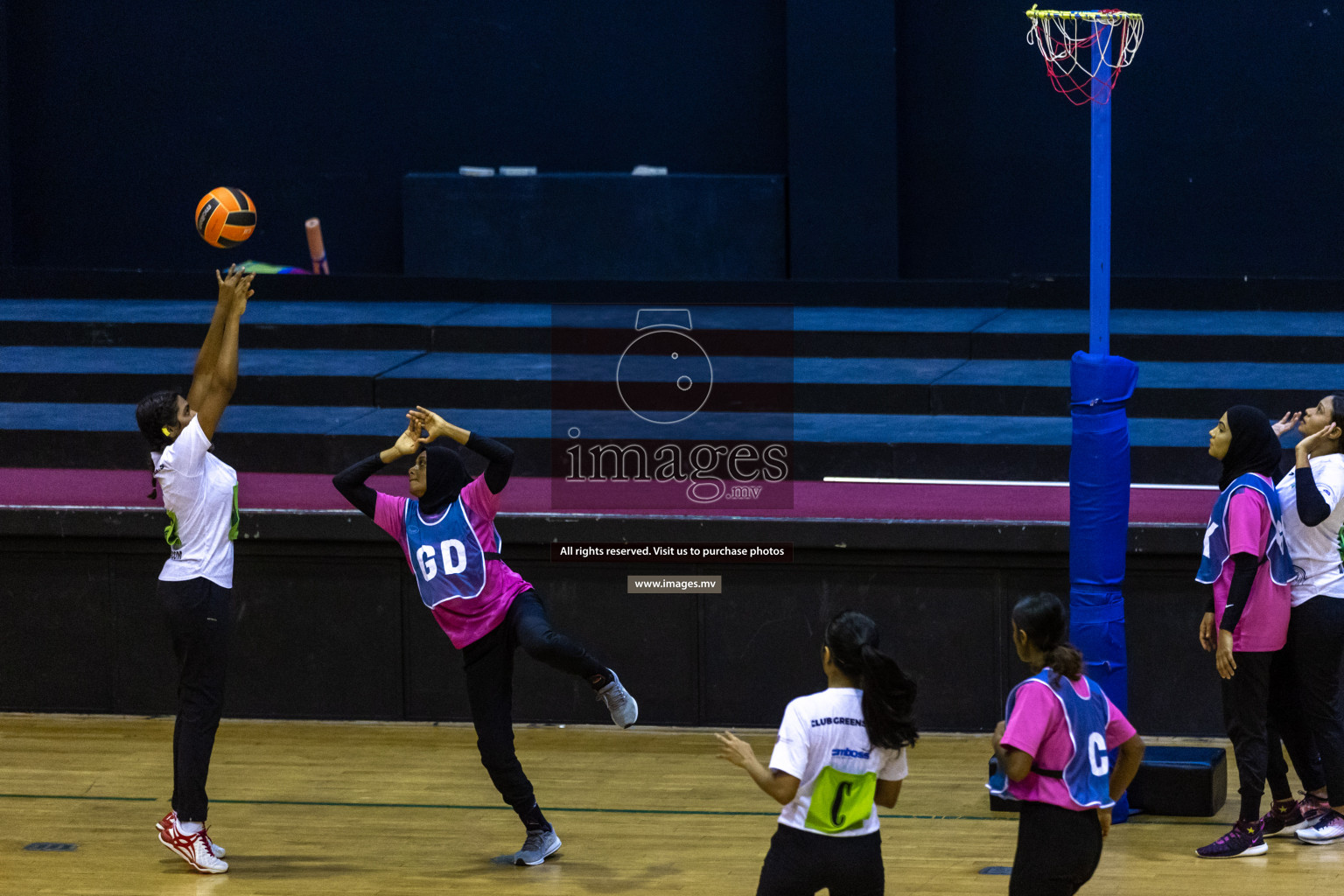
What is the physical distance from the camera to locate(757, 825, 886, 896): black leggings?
405 centimetres

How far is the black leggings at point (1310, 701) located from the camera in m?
5.80

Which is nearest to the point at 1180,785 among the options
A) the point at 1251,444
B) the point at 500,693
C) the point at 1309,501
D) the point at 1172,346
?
the point at 1309,501

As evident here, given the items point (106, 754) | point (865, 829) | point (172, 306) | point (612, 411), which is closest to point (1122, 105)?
point (612, 411)

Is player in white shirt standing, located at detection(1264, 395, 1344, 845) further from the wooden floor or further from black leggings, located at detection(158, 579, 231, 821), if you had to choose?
black leggings, located at detection(158, 579, 231, 821)

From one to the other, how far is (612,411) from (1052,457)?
275 centimetres

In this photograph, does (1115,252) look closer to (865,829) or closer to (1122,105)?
(1122,105)

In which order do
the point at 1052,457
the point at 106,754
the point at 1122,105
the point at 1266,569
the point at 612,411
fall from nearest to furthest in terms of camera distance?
the point at 1266,569 → the point at 106,754 → the point at 1052,457 → the point at 612,411 → the point at 1122,105

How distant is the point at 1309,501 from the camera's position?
226 inches

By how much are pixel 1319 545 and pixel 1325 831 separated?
3.41ft

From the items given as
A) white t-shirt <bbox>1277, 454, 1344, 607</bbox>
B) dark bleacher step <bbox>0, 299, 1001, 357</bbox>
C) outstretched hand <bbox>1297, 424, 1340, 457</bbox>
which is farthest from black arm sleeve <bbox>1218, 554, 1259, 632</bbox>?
dark bleacher step <bbox>0, 299, 1001, 357</bbox>

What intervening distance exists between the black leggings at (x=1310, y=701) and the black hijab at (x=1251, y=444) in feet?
1.66

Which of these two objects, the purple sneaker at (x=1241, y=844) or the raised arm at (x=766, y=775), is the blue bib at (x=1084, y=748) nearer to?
the raised arm at (x=766, y=775)

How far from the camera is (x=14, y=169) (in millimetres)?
13719

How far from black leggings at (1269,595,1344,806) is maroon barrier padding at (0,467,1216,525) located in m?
1.32
